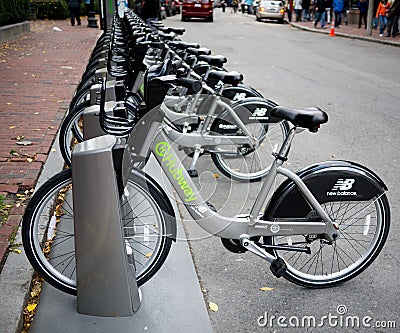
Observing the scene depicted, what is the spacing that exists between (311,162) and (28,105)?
4356 mm

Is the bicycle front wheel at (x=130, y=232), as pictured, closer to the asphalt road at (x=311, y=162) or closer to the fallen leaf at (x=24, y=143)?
the asphalt road at (x=311, y=162)

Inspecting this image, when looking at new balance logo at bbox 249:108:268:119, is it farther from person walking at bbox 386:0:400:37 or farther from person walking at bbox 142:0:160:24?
person walking at bbox 386:0:400:37

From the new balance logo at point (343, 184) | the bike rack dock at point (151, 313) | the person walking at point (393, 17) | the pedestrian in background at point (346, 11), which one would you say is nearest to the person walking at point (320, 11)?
the pedestrian in background at point (346, 11)

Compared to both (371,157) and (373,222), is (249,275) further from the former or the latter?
(371,157)

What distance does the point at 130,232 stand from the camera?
3.94 metres

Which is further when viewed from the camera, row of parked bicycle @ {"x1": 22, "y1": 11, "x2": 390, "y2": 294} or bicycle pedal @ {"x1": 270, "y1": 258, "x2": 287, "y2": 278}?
bicycle pedal @ {"x1": 270, "y1": 258, "x2": 287, "y2": 278}

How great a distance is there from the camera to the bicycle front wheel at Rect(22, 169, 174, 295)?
3.46 meters

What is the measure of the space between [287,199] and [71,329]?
4.91 feet

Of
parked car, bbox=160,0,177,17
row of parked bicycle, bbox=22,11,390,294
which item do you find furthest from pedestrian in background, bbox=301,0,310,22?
row of parked bicycle, bbox=22,11,390,294

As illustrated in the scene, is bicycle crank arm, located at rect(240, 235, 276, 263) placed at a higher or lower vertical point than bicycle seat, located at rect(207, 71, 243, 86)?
lower

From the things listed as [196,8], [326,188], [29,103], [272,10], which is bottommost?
[272,10]

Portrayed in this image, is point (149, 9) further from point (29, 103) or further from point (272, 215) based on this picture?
point (272, 215)

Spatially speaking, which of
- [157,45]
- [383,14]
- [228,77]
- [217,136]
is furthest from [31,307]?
[383,14]

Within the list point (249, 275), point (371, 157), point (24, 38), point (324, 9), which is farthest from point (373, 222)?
point (324, 9)
